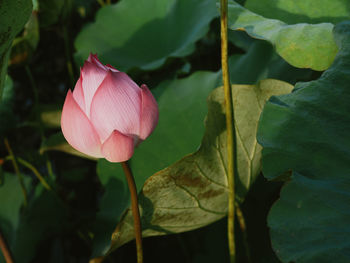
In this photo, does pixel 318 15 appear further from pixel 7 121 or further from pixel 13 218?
pixel 13 218

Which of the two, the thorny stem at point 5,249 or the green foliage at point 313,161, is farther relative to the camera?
the thorny stem at point 5,249

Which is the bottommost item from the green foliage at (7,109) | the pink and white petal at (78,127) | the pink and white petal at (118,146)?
the green foliage at (7,109)

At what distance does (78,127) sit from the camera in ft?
1.78

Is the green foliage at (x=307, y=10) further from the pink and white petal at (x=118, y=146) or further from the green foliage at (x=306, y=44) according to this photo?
the pink and white petal at (x=118, y=146)

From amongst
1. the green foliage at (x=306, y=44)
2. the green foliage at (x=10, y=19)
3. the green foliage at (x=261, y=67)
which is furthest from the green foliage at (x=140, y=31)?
the green foliage at (x=10, y=19)

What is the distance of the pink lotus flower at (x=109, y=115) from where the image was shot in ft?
1.76

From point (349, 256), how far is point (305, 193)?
10 cm

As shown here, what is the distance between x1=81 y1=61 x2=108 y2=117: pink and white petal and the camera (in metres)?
0.56

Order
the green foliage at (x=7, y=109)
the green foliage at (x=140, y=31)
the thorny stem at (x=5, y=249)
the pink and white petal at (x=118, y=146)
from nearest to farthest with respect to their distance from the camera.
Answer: the pink and white petal at (x=118, y=146), the thorny stem at (x=5, y=249), the green foliage at (x=7, y=109), the green foliage at (x=140, y=31)

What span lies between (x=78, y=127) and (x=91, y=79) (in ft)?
0.22

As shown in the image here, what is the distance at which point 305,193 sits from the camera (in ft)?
1.93

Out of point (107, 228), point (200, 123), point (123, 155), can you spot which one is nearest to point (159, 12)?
point (200, 123)

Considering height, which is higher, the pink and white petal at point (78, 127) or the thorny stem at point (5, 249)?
the pink and white petal at point (78, 127)

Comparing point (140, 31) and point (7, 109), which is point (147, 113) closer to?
→ point (7, 109)
